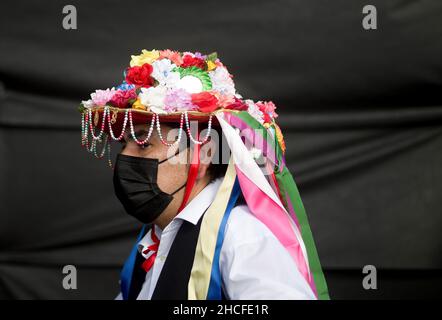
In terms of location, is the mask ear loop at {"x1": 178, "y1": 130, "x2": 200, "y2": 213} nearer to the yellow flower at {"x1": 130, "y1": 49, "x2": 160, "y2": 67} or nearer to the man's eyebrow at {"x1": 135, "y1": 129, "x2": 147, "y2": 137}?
the man's eyebrow at {"x1": 135, "y1": 129, "x2": 147, "y2": 137}

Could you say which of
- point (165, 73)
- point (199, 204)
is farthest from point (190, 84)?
point (199, 204)

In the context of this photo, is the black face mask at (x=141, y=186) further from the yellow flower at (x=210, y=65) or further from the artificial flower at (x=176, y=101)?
the yellow flower at (x=210, y=65)

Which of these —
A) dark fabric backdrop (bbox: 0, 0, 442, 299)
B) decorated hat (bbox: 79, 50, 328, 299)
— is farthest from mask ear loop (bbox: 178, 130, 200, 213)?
dark fabric backdrop (bbox: 0, 0, 442, 299)

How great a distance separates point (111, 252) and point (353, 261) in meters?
1.43

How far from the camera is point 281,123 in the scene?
367cm

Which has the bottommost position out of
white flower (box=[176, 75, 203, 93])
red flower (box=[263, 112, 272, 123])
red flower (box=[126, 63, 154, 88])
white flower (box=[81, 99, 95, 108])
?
red flower (box=[263, 112, 272, 123])

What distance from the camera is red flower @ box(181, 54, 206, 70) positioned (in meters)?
2.58

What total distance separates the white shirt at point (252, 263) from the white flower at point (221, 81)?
49 centimetres

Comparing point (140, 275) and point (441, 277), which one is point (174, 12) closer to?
point (140, 275)

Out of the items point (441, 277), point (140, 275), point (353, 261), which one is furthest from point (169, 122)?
point (441, 277)

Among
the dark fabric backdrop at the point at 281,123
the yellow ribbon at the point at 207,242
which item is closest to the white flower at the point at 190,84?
the yellow ribbon at the point at 207,242

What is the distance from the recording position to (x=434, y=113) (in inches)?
139

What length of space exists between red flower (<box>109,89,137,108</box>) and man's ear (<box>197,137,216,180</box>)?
36 centimetres

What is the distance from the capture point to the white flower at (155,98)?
8.00 ft
